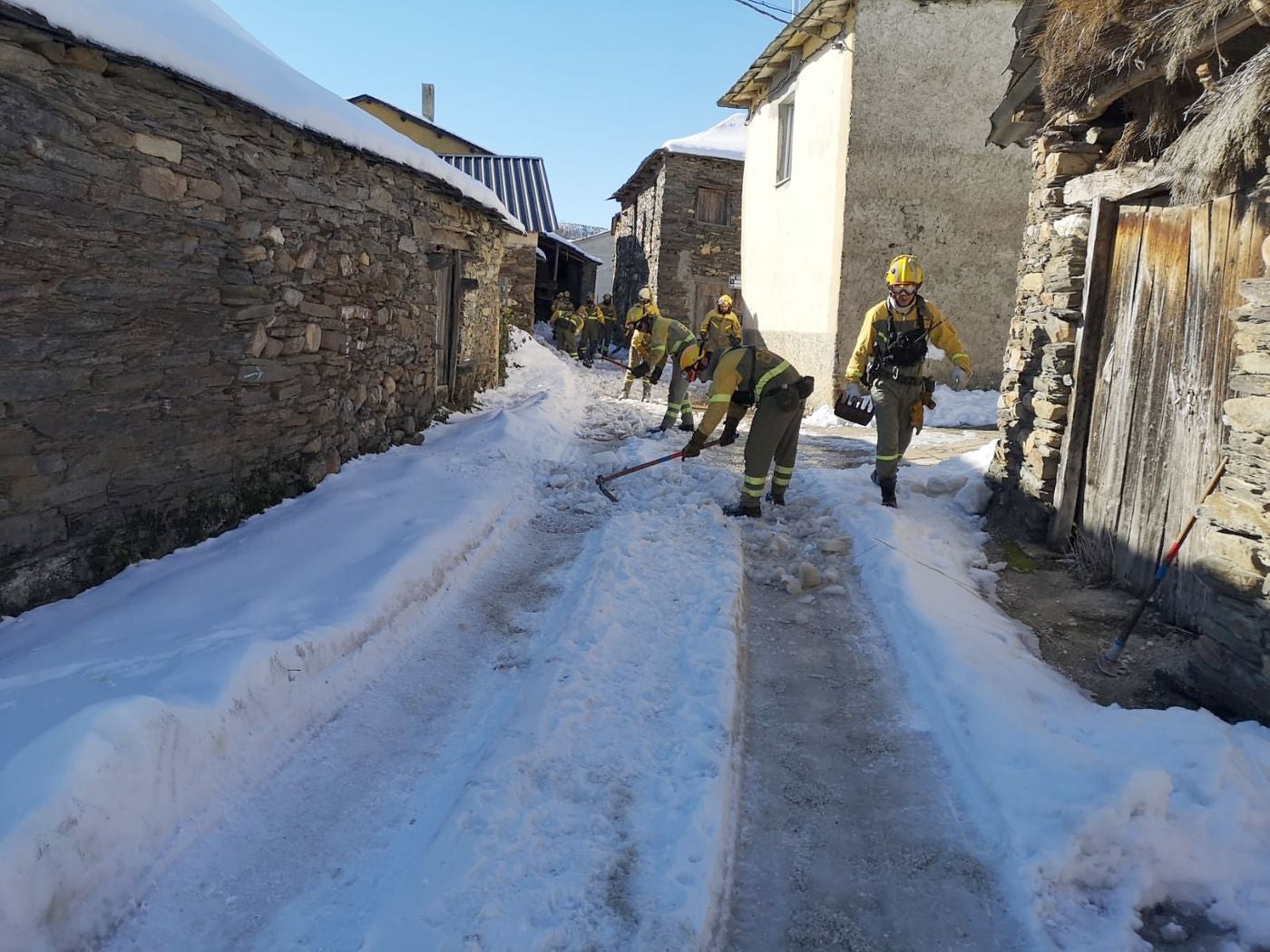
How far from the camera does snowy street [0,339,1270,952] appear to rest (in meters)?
2.49

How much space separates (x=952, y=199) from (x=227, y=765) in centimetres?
1247

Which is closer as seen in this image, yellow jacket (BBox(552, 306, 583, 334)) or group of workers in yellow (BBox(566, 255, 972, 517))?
group of workers in yellow (BBox(566, 255, 972, 517))

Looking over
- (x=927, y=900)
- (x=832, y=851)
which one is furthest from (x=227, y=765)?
(x=927, y=900)

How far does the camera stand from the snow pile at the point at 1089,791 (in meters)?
2.60

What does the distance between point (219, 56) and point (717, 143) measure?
20.6 metres

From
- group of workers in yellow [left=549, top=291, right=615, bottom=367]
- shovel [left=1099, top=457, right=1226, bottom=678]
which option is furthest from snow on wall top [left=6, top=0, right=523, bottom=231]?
group of workers in yellow [left=549, top=291, right=615, bottom=367]

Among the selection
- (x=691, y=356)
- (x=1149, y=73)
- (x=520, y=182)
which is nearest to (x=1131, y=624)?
(x=1149, y=73)

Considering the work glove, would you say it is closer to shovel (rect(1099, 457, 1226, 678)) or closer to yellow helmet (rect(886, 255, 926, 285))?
yellow helmet (rect(886, 255, 926, 285))

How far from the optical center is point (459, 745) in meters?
3.41

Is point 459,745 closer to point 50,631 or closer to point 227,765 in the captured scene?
point 227,765

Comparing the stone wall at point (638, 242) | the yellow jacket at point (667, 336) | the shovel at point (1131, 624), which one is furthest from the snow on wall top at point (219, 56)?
the stone wall at point (638, 242)

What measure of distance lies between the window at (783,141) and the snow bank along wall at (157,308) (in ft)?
32.1

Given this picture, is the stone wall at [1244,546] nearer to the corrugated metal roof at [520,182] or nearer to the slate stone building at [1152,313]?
the slate stone building at [1152,313]

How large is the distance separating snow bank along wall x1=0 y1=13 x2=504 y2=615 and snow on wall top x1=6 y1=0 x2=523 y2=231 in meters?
0.11
